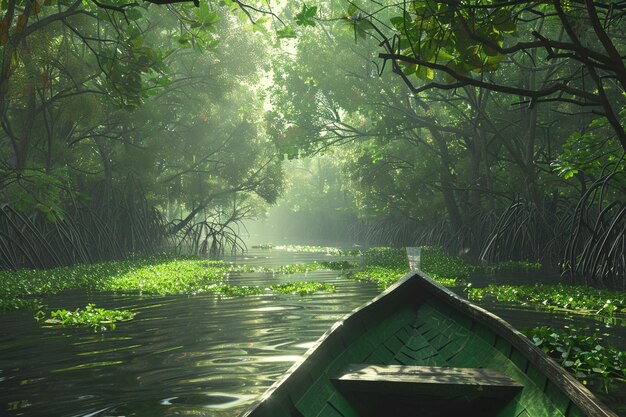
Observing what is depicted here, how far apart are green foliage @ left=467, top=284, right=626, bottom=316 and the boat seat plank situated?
19.1ft

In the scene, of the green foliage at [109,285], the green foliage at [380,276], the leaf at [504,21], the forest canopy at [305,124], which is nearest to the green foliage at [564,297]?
the forest canopy at [305,124]

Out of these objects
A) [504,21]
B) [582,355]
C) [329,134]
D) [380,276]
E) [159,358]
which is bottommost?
[159,358]

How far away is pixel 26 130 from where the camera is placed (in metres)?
15.5

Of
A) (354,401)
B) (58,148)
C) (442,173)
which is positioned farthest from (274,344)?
(442,173)

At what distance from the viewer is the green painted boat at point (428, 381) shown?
10.8 ft

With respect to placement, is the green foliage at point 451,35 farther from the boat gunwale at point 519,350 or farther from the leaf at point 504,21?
the boat gunwale at point 519,350

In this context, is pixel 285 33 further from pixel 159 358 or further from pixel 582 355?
pixel 582 355

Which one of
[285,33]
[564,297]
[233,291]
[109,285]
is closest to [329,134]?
[233,291]

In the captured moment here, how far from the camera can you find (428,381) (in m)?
3.56

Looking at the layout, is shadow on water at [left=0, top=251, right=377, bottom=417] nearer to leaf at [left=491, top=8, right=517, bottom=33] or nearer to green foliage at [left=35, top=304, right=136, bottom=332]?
green foliage at [left=35, top=304, right=136, bottom=332]

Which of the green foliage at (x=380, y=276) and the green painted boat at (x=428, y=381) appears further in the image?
the green foliage at (x=380, y=276)

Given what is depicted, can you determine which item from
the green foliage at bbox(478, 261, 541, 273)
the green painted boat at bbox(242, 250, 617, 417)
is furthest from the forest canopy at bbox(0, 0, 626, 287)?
the green painted boat at bbox(242, 250, 617, 417)

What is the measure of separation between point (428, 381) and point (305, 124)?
78.7ft

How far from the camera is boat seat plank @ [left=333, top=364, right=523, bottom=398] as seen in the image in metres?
3.55
